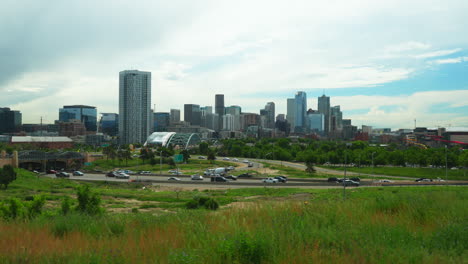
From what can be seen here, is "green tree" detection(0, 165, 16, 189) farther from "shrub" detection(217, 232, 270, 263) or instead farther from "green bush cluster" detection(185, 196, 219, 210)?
"shrub" detection(217, 232, 270, 263)

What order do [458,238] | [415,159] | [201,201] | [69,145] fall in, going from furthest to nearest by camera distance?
[69,145] < [415,159] < [201,201] < [458,238]

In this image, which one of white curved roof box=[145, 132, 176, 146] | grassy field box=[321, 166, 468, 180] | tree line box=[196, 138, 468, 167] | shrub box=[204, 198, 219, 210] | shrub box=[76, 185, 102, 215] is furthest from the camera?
white curved roof box=[145, 132, 176, 146]

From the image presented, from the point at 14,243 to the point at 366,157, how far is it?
247ft

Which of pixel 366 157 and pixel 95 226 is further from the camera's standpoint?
pixel 366 157

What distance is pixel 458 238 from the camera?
7.57 meters

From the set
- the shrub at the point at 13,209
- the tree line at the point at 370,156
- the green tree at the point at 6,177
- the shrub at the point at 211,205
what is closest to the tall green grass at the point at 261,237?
the shrub at the point at 13,209

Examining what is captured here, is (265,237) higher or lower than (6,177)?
higher

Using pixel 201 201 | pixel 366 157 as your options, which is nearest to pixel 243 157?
pixel 366 157

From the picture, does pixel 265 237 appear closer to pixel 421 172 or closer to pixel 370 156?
pixel 421 172

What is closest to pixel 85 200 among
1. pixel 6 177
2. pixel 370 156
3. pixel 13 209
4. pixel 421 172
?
pixel 13 209

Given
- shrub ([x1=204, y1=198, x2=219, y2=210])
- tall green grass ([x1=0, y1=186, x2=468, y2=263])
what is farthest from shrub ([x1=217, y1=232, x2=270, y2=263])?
shrub ([x1=204, y1=198, x2=219, y2=210])

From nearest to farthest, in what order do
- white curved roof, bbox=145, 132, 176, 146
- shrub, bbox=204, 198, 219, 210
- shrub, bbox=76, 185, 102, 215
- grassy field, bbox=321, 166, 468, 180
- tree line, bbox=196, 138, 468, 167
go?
1. shrub, bbox=76, 185, 102, 215
2. shrub, bbox=204, 198, 219, 210
3. grassy field, bbox=321, 166, 468, 180
4. tree line, bbox=196, 138, 468, 167
5. white curved roof, bbox=145, 132, 176, 146

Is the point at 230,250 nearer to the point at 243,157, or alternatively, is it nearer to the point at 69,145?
→ the point at 243,157

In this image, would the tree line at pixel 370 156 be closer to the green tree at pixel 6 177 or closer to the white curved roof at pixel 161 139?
the white curved roof at pixel 161 139
